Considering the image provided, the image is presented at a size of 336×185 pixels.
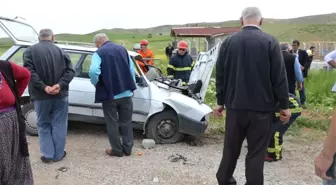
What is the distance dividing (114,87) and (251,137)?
235 cm

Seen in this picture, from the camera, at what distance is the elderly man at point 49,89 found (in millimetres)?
4848

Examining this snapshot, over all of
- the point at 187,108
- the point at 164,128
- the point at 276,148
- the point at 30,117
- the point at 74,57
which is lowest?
the point at 276,148

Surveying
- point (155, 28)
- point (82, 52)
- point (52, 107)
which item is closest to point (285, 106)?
point (52, 107)

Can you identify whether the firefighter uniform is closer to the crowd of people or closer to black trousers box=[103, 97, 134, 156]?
the crowd of people

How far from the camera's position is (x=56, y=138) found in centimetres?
515

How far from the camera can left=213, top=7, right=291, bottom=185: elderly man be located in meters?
3.53

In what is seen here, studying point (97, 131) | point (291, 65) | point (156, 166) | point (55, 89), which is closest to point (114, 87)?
point (55, 89)

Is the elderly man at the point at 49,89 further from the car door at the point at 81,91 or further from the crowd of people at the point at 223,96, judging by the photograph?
the car door at the point at 81,91

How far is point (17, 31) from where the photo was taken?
623 cm

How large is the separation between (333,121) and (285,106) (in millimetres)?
1616

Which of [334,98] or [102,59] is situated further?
[334,98]

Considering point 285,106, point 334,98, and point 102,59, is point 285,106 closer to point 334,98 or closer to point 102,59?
point 102,59

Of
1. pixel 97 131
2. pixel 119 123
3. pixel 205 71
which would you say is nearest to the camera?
pixel 119 123

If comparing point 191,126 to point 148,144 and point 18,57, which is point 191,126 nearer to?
point 148,144
